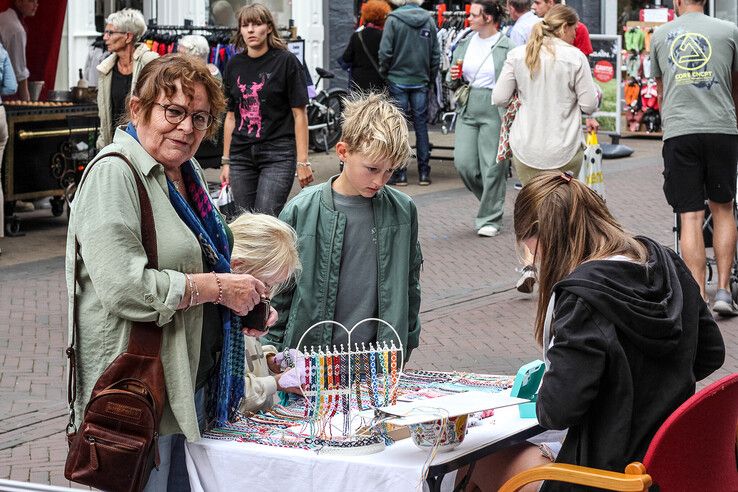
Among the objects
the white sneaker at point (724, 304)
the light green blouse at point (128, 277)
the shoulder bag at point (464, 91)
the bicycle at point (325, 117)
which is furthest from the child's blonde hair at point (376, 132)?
the bicycle at point (325, 117)

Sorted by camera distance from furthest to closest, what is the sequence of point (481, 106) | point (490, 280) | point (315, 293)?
point (481, 106) < point (490, 280) < point (315, 293)

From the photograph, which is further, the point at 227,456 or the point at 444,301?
the point at 444,301

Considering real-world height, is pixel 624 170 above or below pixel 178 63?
below

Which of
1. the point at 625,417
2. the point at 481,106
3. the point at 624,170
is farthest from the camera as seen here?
the point at 624,170

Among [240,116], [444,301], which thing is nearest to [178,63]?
[240,116]

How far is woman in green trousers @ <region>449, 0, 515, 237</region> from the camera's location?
10297 millimetres

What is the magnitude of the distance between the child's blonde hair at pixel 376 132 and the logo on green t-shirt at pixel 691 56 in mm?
3883

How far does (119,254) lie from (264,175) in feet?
15.6

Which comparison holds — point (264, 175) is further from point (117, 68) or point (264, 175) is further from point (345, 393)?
point (345, 393)

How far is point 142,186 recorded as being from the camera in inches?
128

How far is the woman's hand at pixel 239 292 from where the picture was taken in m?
3.31

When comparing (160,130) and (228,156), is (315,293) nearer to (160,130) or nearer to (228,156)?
(160,130)

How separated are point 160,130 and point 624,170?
1158 centimetres

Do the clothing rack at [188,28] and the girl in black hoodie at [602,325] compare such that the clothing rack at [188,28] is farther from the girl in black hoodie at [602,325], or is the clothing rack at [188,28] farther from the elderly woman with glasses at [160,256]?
the girl in black hoodie at [602,325]
